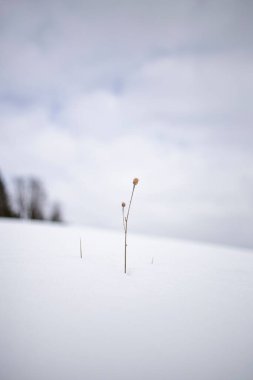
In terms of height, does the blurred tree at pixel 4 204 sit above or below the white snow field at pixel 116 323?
above

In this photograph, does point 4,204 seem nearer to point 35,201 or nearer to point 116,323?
point 35,201

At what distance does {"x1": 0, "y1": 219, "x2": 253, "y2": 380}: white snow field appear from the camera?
1.13m

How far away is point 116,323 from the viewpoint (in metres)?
1.39

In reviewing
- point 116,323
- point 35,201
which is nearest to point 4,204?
point 35,201

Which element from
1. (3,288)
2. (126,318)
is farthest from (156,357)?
(3,288)

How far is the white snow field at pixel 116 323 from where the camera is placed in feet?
3.72

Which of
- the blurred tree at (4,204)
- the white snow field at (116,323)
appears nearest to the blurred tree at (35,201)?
the blurred tree at (4,204)

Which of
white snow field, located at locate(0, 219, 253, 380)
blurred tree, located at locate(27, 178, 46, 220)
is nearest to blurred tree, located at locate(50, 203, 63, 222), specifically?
blurred tree, located at locate(27, 178, 46, 220)

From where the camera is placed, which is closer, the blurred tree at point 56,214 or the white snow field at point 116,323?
the white snow field at point 116,323

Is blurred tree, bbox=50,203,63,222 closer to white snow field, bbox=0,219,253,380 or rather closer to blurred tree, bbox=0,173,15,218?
blurred tree, bbox=0,173,15,218

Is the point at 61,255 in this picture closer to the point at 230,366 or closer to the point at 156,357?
the point at 156,357

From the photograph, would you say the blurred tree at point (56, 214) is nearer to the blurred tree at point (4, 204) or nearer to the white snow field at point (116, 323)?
the blurred tree at point (4, 204)

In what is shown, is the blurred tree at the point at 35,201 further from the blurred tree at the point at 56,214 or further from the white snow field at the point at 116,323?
the white snow field at the point at 116,323

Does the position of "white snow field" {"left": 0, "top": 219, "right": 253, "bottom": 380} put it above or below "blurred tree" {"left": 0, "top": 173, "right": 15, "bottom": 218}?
below
